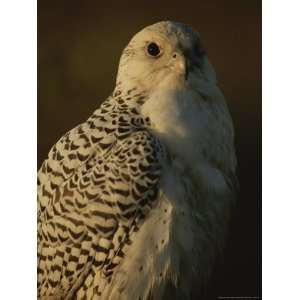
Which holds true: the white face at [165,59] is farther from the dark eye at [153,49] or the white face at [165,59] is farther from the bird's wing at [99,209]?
the bird's wing at [99,209]

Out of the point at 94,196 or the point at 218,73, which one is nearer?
the point at 94,196

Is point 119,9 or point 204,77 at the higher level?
point 119,9

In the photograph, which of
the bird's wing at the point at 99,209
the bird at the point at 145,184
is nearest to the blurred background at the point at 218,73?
the bird at the point at 145,184

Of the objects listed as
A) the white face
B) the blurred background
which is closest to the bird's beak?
the white face

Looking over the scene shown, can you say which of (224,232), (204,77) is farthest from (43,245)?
(204,77)

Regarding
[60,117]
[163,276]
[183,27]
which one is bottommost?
[163,276]

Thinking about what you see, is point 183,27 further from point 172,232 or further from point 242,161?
point 172,232

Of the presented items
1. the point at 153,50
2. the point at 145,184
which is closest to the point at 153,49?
the point at 153,50

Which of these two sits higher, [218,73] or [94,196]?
[218,73]

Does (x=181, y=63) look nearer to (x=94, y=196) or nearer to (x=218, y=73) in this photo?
(x=218, y=73)
